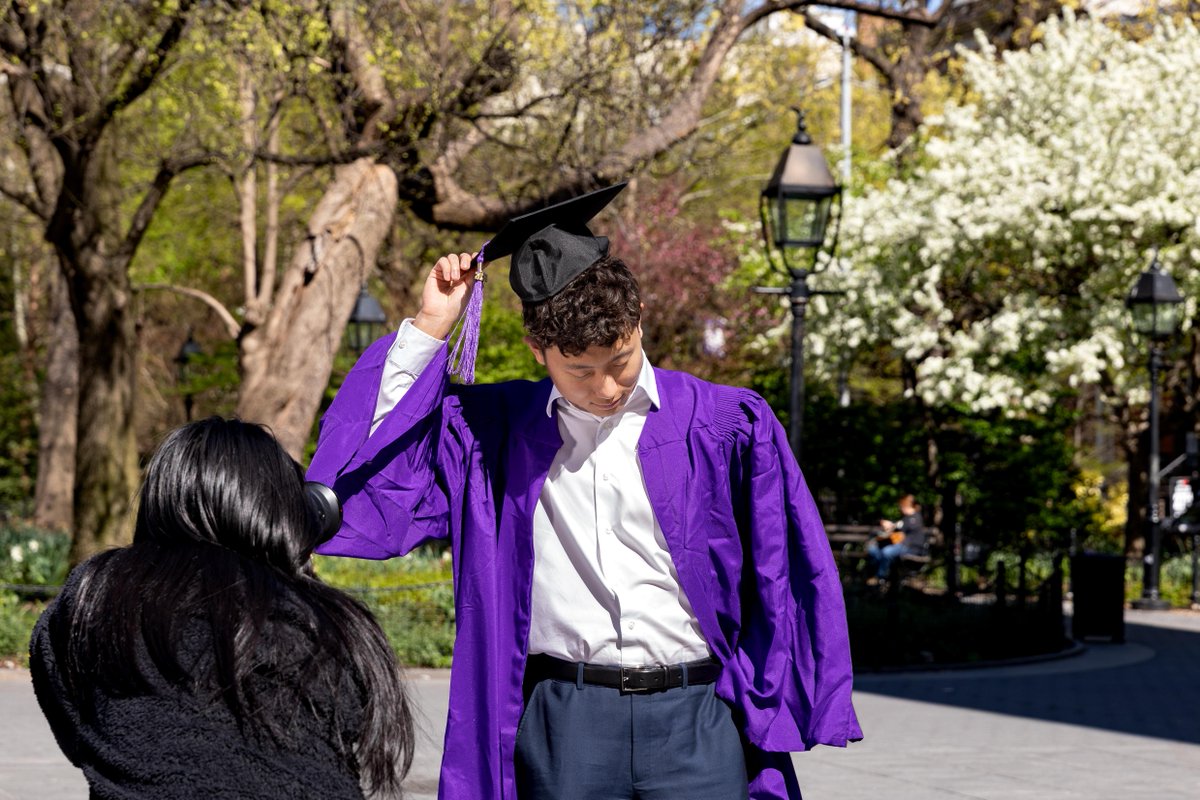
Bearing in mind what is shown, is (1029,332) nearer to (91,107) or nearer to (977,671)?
(977,671)

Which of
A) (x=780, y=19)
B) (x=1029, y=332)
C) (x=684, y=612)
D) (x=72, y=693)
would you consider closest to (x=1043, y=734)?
(x=684, y=612)

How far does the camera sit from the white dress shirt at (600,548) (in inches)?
132

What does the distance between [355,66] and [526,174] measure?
4.20 m

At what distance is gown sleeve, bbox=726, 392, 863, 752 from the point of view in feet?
11.0

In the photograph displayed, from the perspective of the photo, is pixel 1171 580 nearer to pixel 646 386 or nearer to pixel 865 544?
pixel 865 544

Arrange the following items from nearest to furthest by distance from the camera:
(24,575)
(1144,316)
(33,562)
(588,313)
Answer: 1. (588,313)
2. (33,562)
3. (24,575)
4. (1144,316)

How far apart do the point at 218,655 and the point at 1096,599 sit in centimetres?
1478

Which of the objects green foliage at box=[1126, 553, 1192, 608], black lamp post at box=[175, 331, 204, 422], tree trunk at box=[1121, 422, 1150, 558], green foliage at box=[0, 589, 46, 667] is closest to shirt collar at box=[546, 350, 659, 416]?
green foliage at box=[0, 589, 46, 667]

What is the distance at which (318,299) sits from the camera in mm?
13039

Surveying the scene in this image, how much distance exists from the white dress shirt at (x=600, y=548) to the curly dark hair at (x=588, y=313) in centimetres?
20

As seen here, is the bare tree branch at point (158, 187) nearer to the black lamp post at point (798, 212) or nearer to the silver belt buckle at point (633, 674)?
the black lamp post at point (798, 212)

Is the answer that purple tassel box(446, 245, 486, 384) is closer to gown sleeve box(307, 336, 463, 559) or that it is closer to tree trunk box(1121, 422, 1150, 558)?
gown sleeve box(307, 336, 463, 559)

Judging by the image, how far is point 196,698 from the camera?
2133 millimetres

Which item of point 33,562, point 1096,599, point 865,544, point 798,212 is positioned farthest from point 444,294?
point 865,544
